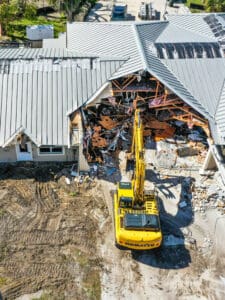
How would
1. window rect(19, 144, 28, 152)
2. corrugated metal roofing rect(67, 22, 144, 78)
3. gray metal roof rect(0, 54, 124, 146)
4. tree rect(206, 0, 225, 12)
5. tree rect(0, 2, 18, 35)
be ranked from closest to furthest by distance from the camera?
gray metal roof rect(0, 54, 124, 146), window rect(19, 144, 28, 152), corrugated metal roofing rect(67, 22, 144, 78), tree rect(0, 2, 18, 35), tree rect(206, 0, 225, 12)

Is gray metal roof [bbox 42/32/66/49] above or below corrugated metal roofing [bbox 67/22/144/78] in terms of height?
below

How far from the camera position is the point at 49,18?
4641 centimetres

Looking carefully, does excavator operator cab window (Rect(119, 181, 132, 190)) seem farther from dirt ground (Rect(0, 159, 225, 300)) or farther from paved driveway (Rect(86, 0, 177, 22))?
paved driveway (Rect(86, 0, 177, 22))

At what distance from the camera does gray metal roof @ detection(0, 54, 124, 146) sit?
25406 millimetres

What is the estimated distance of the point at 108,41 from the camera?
3109cm

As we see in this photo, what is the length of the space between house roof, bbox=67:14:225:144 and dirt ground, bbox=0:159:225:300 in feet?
21.4

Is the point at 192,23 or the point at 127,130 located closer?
the point at 127,130

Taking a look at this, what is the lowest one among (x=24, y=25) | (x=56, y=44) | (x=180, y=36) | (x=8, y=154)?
(x=8, y=154)

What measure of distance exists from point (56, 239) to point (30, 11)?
2799 centimetres

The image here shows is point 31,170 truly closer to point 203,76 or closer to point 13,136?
point 13,136

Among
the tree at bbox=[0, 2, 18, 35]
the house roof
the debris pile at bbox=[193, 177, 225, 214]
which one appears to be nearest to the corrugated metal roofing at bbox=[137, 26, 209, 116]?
the house roof

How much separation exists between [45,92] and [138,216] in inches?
464

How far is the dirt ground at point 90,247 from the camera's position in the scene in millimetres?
20062

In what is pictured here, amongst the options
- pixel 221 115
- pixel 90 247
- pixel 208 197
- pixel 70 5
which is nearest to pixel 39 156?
pixel 90 247
